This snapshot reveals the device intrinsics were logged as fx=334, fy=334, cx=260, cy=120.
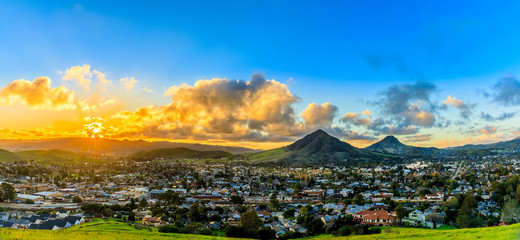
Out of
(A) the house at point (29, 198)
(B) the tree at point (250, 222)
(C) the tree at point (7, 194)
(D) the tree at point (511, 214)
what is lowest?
(A) the house at point (29, 198)

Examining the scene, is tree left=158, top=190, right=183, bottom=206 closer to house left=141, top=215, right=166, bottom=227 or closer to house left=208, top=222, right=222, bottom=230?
house left=141, top=215, right=166, bottom=227

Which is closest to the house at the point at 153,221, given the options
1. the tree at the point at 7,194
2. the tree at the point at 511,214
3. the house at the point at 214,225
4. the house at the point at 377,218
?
the house at the point at 214,225

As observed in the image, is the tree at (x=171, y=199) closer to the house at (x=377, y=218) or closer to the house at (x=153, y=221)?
the house at (x=153, y=221)

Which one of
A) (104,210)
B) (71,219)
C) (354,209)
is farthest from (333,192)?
(71,219)

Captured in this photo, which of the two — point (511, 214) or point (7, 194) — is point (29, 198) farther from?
point (511, 214)

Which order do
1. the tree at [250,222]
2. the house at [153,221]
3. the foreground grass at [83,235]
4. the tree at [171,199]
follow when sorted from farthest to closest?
the tree at [171,199] < the house at [153,221] < the tree at [250,222] < the foreground grass at [83,235]

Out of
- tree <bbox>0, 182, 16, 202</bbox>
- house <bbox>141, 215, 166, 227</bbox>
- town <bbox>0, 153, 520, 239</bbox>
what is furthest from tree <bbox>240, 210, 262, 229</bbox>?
tree <bbox>0, 182, 16, 202</bbox>

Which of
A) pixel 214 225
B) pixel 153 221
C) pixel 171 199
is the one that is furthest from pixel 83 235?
pixel 171 199

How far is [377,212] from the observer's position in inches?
1930

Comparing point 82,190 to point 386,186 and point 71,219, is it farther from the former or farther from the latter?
point 386,186

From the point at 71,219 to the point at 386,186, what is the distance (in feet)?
263

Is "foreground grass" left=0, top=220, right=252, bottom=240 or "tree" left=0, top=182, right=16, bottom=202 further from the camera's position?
"tree" left=0, top=182, right=16, bottom=202

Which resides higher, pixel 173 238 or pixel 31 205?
pixel 173 238

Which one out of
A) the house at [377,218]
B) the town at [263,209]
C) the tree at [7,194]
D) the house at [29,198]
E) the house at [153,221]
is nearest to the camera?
the town at [263,209]
